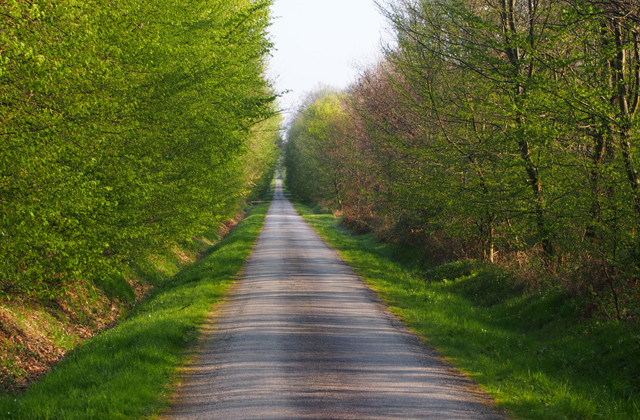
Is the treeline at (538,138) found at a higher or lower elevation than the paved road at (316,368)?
higher

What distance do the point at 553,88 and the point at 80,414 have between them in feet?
29.6

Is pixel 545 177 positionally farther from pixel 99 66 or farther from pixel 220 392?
pixel 99 66

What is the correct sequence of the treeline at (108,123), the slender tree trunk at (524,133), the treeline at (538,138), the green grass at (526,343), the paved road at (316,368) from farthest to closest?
the slender tree trunk at (524,133)
the treeline at (538,138)
the treeline at (108,123)
the green grass at (526,343)
the paved road at (316,368)

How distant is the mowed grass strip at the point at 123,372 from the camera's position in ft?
22.7

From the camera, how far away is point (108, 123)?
→ 1024 centimetres

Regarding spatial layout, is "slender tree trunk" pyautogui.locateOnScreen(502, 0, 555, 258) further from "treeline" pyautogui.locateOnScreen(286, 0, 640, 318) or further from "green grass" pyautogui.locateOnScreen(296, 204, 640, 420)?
"green grass" pyautogui.locateOnScreen(296, 204, 640, 420)

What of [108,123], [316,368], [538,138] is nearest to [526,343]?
[538,138]

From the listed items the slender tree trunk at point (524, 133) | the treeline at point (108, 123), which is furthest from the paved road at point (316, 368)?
the slender tree trunk at point (524, 133)

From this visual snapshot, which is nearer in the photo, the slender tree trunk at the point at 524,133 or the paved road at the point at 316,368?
the paved road at the point at 316,368

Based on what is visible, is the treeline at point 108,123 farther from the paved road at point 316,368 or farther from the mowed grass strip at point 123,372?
the paved road at point 316,368

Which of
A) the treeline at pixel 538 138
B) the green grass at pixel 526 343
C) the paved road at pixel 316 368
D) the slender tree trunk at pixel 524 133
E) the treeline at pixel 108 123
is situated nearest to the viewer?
the paved road at pixel 316 368

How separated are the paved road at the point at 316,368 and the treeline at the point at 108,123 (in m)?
2.78

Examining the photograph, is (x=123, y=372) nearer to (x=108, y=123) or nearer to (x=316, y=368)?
(x=316, y=368)

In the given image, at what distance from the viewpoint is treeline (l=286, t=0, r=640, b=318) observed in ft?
31.6
